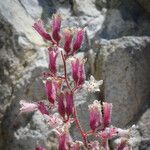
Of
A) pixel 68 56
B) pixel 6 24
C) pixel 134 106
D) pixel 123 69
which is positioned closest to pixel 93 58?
pixel 123 69

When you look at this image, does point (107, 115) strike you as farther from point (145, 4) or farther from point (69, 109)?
point (145, 4)

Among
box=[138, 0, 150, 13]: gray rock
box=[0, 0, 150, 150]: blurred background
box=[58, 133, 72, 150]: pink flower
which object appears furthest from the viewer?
box=[138, 0, 150, 13]: gray rock

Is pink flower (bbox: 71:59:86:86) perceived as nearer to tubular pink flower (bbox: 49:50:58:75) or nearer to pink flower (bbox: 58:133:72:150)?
tubular pink flower (bbox: 49:50:58:75)

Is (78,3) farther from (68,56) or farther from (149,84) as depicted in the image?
(68,56)

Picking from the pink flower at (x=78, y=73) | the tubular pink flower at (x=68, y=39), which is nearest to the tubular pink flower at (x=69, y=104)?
the pink flower at (x=78, y=73)

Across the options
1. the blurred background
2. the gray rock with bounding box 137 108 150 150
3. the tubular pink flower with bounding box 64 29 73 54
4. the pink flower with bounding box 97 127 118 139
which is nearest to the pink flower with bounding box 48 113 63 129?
the pink flower with bounding box 97 127 118 139

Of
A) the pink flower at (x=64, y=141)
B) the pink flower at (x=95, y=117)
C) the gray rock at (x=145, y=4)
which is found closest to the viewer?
the pink flower at (x=64, y=141)

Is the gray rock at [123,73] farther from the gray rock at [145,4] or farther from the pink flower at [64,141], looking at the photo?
the pink flower at [64,141]
